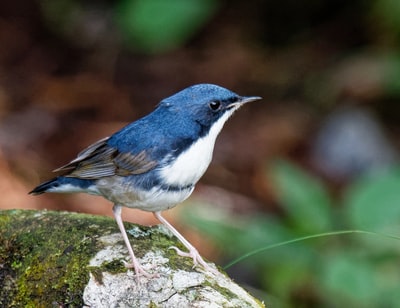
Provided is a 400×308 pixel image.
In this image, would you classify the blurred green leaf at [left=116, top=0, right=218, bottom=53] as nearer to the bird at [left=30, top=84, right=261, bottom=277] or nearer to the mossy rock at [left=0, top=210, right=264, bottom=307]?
the bird at [left=30, top=84, right=261, bottom=277]

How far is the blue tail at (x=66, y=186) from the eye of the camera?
5031 mm

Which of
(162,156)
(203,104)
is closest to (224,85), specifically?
(203,104)

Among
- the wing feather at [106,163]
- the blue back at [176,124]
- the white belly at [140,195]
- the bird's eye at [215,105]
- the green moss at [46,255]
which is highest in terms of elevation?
the bird's eye at [215,105]

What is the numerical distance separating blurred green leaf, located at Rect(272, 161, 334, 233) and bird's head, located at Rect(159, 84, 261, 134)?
163cm

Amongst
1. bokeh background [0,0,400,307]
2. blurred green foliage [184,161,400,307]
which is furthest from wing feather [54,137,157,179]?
bokeh background [0,0,400,307]

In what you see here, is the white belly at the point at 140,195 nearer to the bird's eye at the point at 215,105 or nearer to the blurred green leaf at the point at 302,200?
the bird's eye at the point at 215,105

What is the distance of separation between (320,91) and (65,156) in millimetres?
3639

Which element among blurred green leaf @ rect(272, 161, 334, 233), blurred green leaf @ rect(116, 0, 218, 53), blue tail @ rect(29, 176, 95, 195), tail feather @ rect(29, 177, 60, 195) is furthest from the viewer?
blurred green leaf @ rect(116, 0, 218, 53)

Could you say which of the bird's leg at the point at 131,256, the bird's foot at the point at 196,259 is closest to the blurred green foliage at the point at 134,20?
the bird's leg at the point at 131,256

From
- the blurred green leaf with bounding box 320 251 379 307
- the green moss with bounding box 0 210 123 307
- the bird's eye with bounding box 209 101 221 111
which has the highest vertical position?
the bird's eye with bounding box 209 101 221 111

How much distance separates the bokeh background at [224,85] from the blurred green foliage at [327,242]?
2.10 ft

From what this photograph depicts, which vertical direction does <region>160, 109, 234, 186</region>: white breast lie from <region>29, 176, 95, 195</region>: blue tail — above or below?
above

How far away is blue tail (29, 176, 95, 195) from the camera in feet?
16.5

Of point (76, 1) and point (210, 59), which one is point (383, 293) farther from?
point (76, 1)
